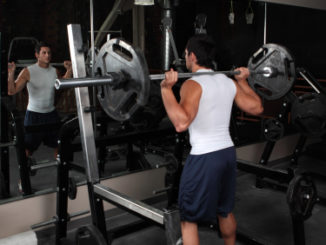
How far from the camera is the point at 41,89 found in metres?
2.25

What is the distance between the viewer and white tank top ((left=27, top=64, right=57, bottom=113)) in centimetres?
216

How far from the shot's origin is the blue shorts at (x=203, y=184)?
4.89 ft

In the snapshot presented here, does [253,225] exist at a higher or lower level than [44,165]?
lower

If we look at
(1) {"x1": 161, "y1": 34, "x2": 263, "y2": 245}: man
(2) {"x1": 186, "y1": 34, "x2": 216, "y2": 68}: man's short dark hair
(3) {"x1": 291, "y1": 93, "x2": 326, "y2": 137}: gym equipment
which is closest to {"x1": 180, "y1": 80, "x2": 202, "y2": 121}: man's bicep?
(1) {"x1": 161, "y1": 34, "x2": 263, "y2": 245}: man

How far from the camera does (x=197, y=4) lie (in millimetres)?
2922

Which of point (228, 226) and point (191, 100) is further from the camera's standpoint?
point (228, 226)

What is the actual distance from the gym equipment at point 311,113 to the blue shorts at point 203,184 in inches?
48.8

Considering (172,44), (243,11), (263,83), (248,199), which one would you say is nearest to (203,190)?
(263,83)

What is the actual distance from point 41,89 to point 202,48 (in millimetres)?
1153

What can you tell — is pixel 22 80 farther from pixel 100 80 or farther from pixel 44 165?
pixel 100 80

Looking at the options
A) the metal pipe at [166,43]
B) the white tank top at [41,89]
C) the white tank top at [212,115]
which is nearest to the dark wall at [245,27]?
the metal pipe at [166,43]

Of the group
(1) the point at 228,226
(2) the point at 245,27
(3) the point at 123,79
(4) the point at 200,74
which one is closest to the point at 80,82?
(3) the point at 123,79

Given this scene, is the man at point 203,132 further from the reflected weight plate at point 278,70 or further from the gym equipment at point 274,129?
the gym equipment at point 274,129

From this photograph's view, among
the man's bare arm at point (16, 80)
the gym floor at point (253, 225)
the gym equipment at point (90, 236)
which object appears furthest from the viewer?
the gym floor at point (253, 225)
